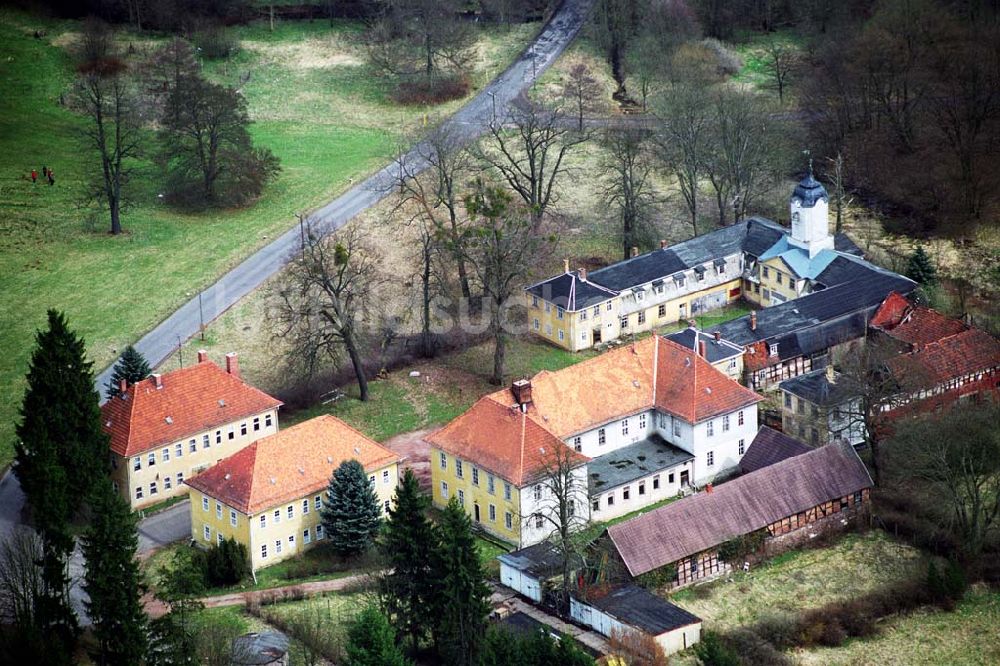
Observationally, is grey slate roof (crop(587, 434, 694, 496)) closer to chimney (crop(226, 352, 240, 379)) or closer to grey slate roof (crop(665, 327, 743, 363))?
grey slate roof (crop(665, 327, 743, 363))

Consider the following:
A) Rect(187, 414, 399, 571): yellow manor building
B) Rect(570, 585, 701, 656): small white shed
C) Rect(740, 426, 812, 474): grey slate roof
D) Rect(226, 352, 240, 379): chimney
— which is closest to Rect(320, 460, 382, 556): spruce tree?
Rect(187, 414, 399, 571): yellow manor building

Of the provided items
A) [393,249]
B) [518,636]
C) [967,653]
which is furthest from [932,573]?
[393,249]

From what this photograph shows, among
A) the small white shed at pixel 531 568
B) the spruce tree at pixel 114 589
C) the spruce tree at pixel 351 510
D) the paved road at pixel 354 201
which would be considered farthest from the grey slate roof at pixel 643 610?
the paved road at pixel 354 201

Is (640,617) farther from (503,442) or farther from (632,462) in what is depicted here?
(632,462)

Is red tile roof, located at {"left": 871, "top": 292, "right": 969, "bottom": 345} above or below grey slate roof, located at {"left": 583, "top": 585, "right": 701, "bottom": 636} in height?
above

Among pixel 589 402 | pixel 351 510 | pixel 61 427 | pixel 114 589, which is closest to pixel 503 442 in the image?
pixel 589 402

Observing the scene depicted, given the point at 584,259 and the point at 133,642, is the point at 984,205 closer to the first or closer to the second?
the point at 584,259
